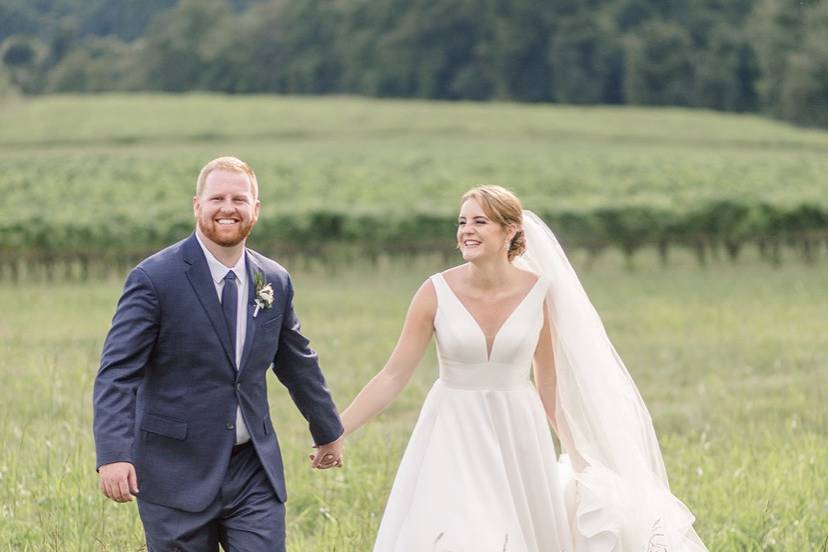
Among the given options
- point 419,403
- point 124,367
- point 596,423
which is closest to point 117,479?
point 124,367

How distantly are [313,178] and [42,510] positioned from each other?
39.4m

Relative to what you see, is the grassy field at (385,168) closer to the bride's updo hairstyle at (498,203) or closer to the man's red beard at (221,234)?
the bride's updo hairstyle at (498,203)

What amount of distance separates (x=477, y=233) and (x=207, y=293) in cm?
116

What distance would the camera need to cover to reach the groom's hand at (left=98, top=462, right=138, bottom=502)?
455 cm

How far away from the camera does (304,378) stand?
5.23 m

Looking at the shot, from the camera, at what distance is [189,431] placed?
4.81 metres

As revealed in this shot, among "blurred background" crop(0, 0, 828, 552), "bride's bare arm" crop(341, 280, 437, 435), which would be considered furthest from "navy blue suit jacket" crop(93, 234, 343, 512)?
"blurred background" crop(0, 0, 828, 552)

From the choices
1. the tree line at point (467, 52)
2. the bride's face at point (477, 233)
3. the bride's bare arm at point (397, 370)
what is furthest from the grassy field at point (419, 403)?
the tree line at point (467, 52)

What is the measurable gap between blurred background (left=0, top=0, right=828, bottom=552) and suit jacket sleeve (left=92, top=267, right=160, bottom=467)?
6.18 ft

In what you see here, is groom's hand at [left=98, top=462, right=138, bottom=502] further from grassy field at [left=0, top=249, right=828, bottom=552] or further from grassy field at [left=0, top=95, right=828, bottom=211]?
grassy field at [left=0, top=95, right=828, bottom=211]

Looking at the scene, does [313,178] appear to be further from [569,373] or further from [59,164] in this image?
[569,373]

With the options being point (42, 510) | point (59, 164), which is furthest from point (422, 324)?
point (59, 164)

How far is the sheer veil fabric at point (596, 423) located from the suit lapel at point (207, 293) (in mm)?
1486

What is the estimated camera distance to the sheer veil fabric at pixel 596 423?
561cm
